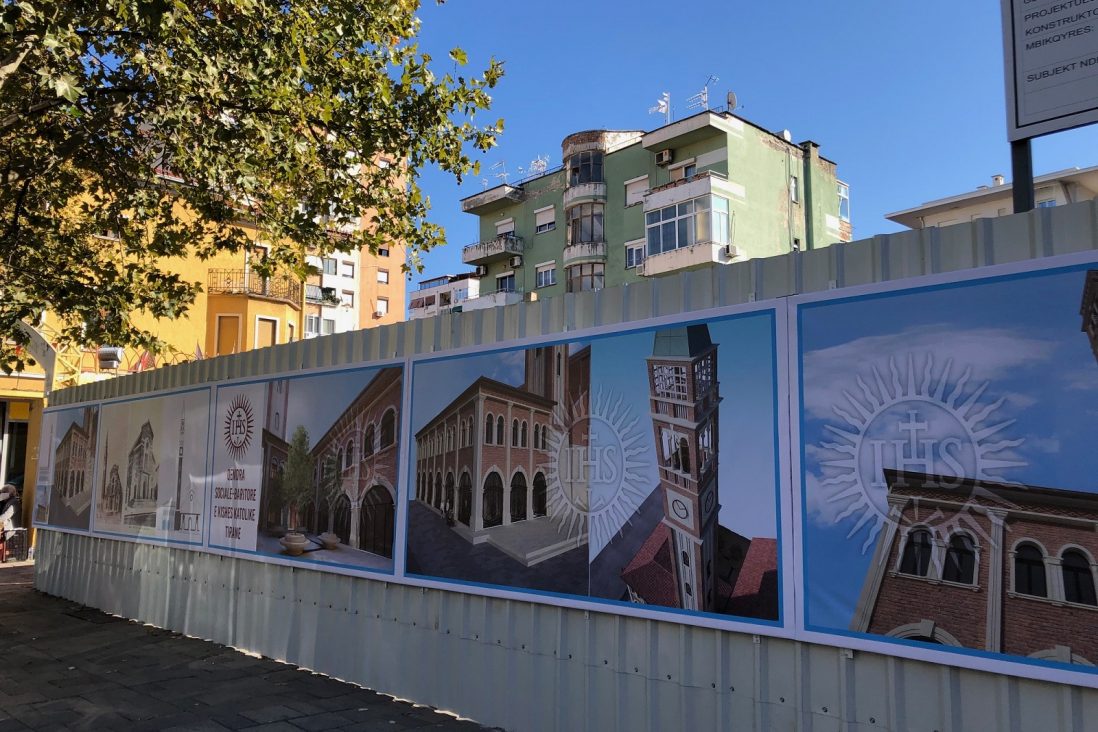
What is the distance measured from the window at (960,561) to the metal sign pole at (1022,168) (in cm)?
169

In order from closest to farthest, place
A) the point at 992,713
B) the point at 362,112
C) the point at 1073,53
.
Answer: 1. the point at 992,713
2. the point at 1073,53
3. the point at 362,112

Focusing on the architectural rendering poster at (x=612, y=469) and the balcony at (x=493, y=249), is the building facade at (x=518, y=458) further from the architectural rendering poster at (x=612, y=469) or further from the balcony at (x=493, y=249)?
the balcony at (x=493, y=249)

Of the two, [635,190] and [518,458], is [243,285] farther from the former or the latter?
[518,458]

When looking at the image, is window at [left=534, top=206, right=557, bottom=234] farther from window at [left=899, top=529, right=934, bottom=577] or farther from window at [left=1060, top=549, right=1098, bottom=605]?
window at [left=1060, top=549, right=1098, bottom=605]

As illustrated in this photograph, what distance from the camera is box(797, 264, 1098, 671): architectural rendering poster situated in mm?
3398

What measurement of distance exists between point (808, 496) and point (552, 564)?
75.1 inches

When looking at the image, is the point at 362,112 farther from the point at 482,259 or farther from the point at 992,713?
the point at 482,259

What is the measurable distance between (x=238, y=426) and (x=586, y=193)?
33.8 metres

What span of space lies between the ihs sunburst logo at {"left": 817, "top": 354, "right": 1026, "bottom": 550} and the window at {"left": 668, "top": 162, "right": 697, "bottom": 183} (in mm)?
31790

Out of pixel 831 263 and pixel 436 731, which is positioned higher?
pixel 831 263

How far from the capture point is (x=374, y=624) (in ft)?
22.2

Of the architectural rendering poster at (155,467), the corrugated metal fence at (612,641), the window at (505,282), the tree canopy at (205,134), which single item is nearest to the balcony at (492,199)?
the window at (505,282)

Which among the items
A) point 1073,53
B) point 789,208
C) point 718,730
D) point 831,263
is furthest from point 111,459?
point 789,208

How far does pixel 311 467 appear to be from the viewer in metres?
7.59
